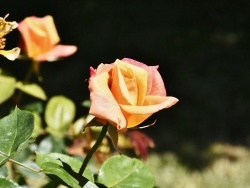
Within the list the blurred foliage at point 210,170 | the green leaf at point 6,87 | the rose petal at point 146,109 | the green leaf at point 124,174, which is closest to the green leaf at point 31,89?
the green leaf at point 6,87

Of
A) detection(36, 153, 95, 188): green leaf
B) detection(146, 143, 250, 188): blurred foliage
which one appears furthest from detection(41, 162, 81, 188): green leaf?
detection(146, 143, 250, 188): blurred foliage

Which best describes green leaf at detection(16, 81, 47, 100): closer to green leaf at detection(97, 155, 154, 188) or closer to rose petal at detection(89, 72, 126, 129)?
green leaf at detection(97, 155, 154, 188)

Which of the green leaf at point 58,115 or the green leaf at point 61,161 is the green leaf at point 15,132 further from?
the green leaf at point 58,115

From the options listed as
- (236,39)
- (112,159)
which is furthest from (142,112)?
(236,39)

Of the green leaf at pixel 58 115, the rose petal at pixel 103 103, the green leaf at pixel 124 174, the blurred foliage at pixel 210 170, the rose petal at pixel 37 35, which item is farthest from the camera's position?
the blurred foliage at pixel 210 170

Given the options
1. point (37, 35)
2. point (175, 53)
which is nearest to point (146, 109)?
point (37, 35)

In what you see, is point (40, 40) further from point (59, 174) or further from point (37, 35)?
point (59, 174)

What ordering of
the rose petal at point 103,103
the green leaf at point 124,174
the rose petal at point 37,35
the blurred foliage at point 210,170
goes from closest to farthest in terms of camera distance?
the rose petal at point 103,103 < the green leaf at point 124,174 < the rose petal at point 37,35 < the blurred foliage at point 210,170

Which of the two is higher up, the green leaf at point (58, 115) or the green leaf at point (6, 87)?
the green leaf at point (6, 87)
